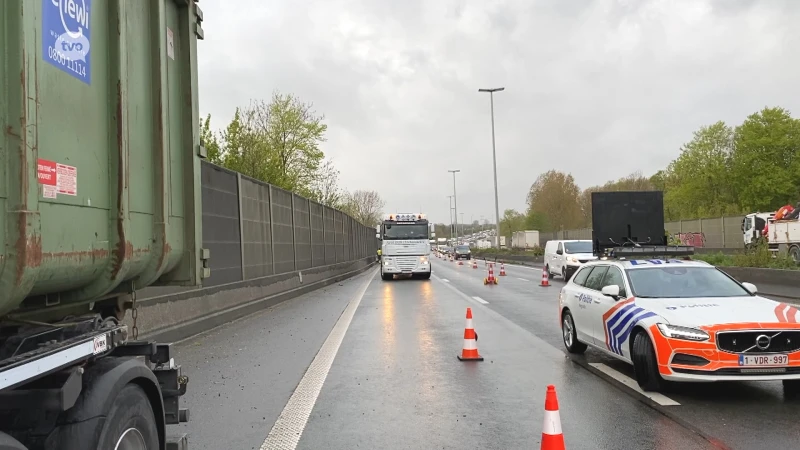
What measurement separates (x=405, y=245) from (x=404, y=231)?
845mm

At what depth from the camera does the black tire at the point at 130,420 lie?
279cm

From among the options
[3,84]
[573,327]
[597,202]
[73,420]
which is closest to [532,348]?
[573,327]

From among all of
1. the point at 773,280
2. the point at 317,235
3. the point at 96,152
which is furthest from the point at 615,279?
the point at 317,235

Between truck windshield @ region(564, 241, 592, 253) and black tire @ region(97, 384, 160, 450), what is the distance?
25107 mm

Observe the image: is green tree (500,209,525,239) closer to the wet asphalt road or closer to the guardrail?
the guardrail

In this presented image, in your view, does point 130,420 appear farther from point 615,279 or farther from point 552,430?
point 615,279

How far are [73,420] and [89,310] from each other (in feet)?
Result: 3.76

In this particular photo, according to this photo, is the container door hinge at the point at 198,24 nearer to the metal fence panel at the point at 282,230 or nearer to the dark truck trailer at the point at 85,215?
the dark truck trailer at the point at 85,215

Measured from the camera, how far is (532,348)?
9.84m

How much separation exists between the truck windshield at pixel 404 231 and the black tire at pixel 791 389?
80.0 ft

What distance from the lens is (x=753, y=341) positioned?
20.3 ft

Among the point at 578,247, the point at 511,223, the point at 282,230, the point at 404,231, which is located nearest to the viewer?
the point at 282,230

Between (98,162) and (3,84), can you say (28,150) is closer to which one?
(3,84)

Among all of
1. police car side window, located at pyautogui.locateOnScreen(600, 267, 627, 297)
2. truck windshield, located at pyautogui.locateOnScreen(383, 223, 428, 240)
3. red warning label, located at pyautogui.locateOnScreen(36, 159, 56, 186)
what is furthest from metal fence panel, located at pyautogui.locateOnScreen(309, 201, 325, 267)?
red warning label, located at pyautogui.locateOnScreen(36, 159, 56, 186)
